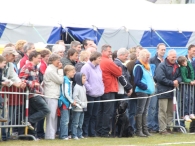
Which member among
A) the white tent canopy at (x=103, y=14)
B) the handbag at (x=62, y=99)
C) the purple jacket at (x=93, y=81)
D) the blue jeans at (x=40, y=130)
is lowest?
the blue jeans at (x=40, y=130)

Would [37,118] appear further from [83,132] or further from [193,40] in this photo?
[193,40]

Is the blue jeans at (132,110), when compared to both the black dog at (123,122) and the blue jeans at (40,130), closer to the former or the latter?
the black dog at (123,122)

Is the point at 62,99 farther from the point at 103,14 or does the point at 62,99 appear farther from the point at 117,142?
the point at 103,14

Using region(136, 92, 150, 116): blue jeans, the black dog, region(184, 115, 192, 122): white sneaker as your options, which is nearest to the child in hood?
the black dog

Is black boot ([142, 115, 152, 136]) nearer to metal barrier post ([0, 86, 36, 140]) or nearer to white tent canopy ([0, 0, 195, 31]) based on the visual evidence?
metal barrier post ([0, 86, 36, 140])

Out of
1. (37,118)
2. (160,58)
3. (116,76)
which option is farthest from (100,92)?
(160,58)

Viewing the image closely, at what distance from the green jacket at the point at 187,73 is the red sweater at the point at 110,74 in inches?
82.8

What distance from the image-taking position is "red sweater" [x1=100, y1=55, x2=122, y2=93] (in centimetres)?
1650

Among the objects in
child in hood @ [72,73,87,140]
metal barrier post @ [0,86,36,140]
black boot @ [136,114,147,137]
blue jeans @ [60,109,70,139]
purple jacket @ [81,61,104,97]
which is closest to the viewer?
metal barrier post @ [0,86,36,140]

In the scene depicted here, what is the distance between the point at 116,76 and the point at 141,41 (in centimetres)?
1302

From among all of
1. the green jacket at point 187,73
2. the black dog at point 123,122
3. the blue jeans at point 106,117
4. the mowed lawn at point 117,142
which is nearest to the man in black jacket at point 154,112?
the green jacket at point 187,73

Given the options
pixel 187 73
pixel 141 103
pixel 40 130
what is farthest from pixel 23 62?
pixel 187 73

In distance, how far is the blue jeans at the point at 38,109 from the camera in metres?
15.5

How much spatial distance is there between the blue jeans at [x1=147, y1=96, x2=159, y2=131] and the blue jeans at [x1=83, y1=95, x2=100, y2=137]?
2.17 metres
